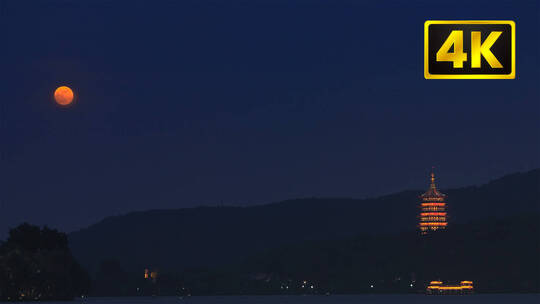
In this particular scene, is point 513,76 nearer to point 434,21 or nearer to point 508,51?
point 508,51

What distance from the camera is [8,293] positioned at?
197 m

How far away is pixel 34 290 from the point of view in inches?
7781

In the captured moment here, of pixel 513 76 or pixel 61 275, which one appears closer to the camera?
pixel 513 76

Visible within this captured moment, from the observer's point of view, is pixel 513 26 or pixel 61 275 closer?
pixel 513 26

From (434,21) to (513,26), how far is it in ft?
3.23

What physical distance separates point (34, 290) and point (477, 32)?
19277cm

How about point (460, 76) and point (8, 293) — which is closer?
point (460, 76)

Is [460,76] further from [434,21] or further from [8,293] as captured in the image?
[8,293]

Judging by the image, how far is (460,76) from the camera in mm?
12469

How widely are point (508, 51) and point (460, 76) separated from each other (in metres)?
0.66

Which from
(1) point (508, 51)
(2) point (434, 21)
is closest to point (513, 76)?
(1) point (508, 51)

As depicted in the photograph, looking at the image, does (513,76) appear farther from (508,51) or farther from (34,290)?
(34,290)

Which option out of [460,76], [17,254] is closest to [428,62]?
[460,76]

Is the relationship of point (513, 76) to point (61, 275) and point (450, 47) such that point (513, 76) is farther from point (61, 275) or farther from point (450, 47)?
point (61, 275)
